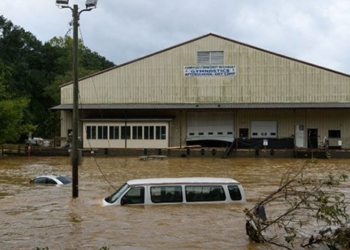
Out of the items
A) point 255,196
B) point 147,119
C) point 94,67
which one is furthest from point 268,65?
point 94,67

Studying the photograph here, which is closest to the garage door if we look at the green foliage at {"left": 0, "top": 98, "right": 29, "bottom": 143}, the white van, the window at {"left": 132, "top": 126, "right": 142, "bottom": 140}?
the window at {"left": 132, "top": 126, "right": 142, "bottom": 140}

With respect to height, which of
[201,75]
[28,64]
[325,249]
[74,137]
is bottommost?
[325,249]

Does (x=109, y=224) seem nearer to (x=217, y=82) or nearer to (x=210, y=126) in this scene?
(x=210, y=126)

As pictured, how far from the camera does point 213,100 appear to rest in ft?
183

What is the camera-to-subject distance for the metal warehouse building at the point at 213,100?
5422 centimetres

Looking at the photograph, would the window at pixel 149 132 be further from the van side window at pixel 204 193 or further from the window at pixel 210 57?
the van side window at pixel 204 193

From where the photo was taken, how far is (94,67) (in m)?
119

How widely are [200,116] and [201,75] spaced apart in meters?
4.36

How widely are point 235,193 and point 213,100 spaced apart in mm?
39795

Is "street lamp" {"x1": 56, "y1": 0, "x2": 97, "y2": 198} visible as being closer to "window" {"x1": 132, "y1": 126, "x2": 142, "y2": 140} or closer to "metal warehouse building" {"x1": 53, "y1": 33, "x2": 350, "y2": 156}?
"metal warehouse building" {"x1": 53, "y1": 33, "x2": 350, "y2": 156}

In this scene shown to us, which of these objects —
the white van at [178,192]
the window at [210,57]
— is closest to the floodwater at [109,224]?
the white van at [178,192]

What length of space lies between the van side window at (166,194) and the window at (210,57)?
→ 4068 cm

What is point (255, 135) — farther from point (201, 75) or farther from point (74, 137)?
point (74, 137)

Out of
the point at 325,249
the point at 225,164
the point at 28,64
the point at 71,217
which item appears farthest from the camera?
the point at 28,64
